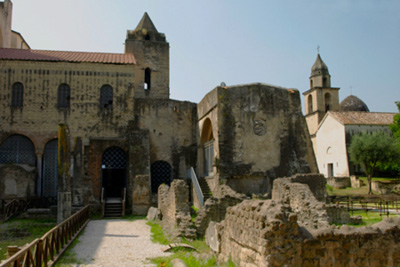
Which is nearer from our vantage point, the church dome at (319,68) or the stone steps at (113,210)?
the stone steps at (113,210)

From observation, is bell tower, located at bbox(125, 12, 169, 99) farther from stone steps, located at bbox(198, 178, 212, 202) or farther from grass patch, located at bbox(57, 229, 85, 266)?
grass patch, located at bbox(57, 229, 85, 266)

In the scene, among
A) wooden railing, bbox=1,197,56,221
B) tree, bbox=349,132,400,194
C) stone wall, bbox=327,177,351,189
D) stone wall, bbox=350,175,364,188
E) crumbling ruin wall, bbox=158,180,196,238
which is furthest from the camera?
stone wall, bbox=327,177,351,189

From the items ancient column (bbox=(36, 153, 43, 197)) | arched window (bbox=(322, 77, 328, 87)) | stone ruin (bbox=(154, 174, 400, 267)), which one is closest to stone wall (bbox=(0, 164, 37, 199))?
ancient column (bbox=(36, 153, 43, 197))

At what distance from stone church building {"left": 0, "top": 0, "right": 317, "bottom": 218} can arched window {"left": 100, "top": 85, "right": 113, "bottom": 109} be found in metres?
0.07

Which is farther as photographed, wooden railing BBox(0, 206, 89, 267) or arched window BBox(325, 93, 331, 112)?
arched window BBox(325, 93, 331, 112)

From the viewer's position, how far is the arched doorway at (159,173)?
24469mm

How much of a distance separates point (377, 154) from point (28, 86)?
27.3 metres

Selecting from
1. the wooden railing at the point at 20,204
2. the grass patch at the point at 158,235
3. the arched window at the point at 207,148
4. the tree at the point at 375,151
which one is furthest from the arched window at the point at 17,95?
the tree at the point at 375,151

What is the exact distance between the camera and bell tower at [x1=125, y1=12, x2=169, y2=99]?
30641 mm

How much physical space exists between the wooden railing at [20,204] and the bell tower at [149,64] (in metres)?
11.7

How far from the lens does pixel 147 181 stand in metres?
20.2

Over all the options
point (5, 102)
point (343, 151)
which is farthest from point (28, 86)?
point (343, 151)

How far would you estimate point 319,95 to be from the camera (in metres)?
49.9

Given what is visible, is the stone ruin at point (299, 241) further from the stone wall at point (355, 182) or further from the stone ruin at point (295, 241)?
the stone wall at point (355, 182)
